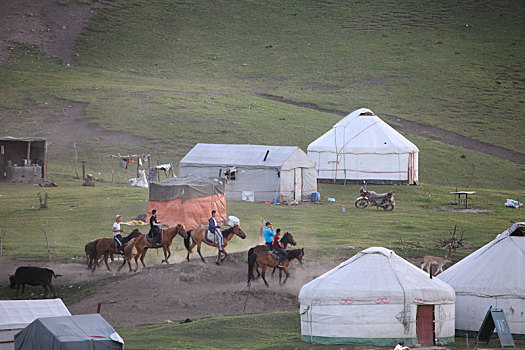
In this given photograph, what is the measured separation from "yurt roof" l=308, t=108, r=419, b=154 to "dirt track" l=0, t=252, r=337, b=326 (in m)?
19.7

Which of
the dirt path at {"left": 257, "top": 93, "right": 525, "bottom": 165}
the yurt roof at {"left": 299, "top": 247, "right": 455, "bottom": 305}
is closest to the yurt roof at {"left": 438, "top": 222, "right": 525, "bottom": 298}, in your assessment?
the yurt roof at {"left": 299, "top": 247, "right": 455, "bottom": 305}

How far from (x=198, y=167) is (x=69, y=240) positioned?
11156mm

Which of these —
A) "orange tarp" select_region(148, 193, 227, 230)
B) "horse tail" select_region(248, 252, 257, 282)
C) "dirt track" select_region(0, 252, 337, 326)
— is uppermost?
"orange tarp" select_region(148, 193, 227, 230)

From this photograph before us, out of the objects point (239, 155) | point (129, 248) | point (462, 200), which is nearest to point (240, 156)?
point (239, 155)

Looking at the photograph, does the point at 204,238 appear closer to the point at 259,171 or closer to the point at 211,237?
the point at 211,237

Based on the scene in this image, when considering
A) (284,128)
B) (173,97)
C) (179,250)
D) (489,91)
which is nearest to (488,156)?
(284,128)

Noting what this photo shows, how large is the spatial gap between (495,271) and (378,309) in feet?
11.5

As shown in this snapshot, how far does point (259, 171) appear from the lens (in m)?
36.7

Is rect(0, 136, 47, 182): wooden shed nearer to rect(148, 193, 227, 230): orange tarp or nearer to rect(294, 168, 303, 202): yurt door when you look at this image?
rect(294, 168, 303, 202): yurt door

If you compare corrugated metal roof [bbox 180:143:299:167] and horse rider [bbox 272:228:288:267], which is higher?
corrugated metal roof [bbox 180:143:299:167]

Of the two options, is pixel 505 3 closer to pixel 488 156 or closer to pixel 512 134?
pixel 512 134

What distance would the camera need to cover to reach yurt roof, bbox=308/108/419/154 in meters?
43.7

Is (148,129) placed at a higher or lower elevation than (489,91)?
lower

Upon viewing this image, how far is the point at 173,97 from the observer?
62.9m
